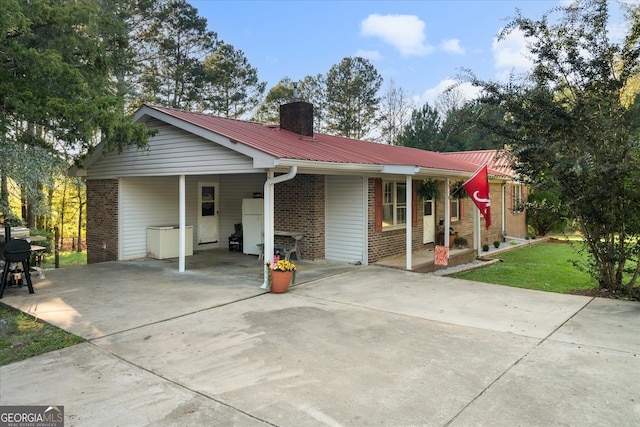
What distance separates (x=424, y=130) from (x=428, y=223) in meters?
19.2

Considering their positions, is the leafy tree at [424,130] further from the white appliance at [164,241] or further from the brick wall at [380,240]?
the white appliance at [164,241]

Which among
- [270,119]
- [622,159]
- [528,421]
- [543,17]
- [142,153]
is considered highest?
[270,119]

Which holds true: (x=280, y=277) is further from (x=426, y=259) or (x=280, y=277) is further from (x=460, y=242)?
(x=460, y=242)

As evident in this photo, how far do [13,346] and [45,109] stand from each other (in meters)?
3.94

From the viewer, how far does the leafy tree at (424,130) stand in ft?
102

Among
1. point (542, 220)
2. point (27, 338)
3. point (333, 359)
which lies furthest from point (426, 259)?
point (542, 220)

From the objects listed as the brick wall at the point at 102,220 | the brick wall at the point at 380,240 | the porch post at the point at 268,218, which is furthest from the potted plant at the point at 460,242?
the brick wall at the point at 102,220

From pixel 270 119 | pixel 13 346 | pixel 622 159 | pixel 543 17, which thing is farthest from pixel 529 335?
pixel 270 119

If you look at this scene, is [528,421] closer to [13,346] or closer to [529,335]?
[529,335]

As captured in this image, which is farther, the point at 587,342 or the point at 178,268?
the point at 178,268

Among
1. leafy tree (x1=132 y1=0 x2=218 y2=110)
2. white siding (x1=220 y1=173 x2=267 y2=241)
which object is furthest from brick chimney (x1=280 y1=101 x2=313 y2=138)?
leafy tree (x1=132 y1=0 x2=218 y2=110)

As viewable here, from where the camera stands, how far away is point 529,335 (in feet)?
17.6

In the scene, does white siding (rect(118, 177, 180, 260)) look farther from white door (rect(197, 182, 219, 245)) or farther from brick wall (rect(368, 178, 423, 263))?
brick wall (rect(368, 178, 423, 263))

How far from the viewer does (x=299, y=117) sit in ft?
37.1
